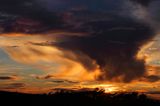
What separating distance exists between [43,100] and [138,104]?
2487cm

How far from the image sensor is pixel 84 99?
10744 cm

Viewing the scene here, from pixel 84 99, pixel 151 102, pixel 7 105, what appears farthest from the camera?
pixel 151 102

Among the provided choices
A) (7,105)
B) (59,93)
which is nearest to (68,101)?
(59,93)

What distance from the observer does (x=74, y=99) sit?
106375 mm

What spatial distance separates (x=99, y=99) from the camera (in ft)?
359

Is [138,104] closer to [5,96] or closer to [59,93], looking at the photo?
[59,93]

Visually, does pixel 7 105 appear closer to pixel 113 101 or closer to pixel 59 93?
pixel 59 93

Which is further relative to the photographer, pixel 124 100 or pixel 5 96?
pixel 124 100

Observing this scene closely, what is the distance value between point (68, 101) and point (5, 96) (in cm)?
1580

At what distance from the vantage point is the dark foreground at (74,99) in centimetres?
9731

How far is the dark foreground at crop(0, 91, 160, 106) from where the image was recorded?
97.3m

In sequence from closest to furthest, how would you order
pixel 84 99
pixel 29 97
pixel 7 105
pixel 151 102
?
pixel 7 105
pixel 29 97
pixel 84 99
pixel 151 102

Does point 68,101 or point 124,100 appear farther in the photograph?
point 124,100

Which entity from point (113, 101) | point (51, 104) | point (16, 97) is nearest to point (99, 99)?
point (113, 101)
